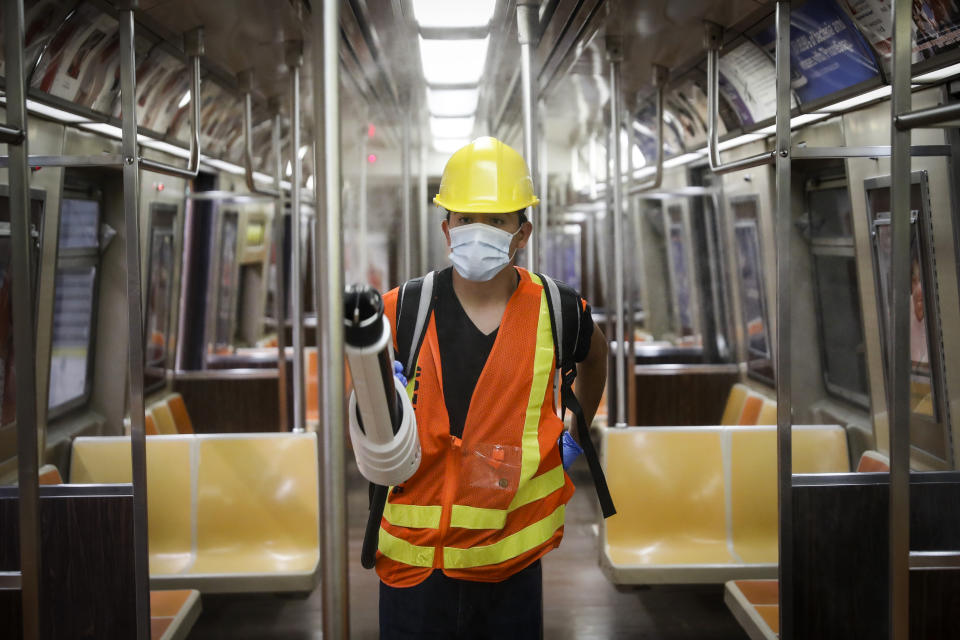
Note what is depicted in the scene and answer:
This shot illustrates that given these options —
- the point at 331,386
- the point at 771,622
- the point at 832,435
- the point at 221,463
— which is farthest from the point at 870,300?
the point at 331,386

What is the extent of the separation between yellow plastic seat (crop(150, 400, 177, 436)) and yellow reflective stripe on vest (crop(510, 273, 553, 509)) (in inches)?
112

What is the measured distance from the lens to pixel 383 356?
101cm

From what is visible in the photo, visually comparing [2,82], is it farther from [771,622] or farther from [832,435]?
[832,435]

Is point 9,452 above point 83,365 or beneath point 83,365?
beneath

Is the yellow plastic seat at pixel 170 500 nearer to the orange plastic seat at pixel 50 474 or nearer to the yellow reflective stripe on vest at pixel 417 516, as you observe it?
the orange plastic seat at pixel 50 474

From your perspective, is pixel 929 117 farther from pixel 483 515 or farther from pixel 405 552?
pixel 405 552

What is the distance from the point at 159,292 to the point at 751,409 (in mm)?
3329

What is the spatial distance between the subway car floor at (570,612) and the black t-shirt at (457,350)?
185cm

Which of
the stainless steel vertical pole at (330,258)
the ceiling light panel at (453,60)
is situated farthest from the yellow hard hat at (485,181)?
the ceiling light panel at (453,60)

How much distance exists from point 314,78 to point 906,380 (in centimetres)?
153

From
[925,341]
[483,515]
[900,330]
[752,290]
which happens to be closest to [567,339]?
[483,515]

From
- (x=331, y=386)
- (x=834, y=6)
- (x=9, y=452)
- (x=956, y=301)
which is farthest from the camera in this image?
(x=834, y=6)

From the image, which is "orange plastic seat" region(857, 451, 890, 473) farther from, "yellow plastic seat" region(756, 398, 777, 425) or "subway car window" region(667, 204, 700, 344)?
"subway car window" region(667, 204, 700, 344)

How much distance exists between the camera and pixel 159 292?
4.61 meters
